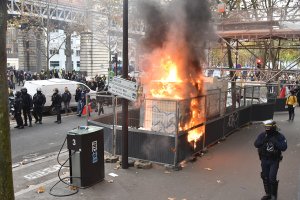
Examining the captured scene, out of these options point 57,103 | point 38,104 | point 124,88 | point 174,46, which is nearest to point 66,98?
point 57,103

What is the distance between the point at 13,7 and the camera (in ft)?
Result: 101

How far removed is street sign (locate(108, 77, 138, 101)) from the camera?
25.1 feet

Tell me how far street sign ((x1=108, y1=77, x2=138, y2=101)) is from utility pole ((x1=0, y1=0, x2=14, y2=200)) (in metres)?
3.48

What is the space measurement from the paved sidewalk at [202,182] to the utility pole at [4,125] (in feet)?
6.51

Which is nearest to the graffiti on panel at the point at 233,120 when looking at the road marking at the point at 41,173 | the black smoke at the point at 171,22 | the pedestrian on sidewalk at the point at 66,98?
the black smoke at the point at 171,22

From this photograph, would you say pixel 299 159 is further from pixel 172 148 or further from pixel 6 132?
pixel 6 132

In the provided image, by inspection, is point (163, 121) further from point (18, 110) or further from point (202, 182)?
point (18, 110)

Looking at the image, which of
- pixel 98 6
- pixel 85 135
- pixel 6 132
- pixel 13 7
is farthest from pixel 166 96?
pixel 13 7

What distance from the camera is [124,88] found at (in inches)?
305

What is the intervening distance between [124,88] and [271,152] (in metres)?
3.39

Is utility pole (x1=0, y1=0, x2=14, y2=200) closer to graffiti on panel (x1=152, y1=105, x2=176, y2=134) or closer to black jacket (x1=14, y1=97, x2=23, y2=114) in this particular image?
graffiti on panel (x1=152, y1=105, x2=176, y2=134)

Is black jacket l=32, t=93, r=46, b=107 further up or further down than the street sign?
further down

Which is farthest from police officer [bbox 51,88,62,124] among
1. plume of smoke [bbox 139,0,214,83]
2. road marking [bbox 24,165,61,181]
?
road marking [bbox 24,165,61,181]

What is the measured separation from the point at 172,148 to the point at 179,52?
11.7ft
